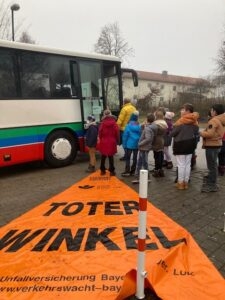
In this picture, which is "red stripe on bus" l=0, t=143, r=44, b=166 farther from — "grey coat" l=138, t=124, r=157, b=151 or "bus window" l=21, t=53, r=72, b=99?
"grey coat" l=138, t=124, r=157, b=151

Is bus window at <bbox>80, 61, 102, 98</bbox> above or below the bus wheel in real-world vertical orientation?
above

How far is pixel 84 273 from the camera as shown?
11.8 feet

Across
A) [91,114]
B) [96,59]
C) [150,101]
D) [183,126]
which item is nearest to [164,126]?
[183,126]

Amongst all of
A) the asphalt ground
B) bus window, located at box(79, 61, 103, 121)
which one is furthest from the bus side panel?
bus window, located at box(79, 61, 103, 121)

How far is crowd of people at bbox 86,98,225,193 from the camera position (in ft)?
22.0

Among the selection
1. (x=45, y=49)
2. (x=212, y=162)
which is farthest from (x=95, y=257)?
(x=45, y=49)

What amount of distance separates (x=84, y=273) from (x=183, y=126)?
158 inches

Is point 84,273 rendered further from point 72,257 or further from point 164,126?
point 164,126

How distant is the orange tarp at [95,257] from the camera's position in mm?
3279

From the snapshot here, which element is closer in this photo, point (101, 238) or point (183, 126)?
point (101, 238)

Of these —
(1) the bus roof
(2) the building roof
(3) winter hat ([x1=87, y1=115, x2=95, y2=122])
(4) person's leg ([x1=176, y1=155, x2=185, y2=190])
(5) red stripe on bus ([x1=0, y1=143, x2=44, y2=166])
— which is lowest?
(4) person's leg ([x1=176, y1=155, x2=185, y2=190])

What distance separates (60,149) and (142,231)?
6316mm

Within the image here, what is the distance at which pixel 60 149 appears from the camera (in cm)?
910

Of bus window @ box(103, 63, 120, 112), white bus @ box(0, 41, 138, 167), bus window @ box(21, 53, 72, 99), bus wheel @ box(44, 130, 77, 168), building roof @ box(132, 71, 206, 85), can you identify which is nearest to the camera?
white bus @ box(0, 41, 138, 167)
